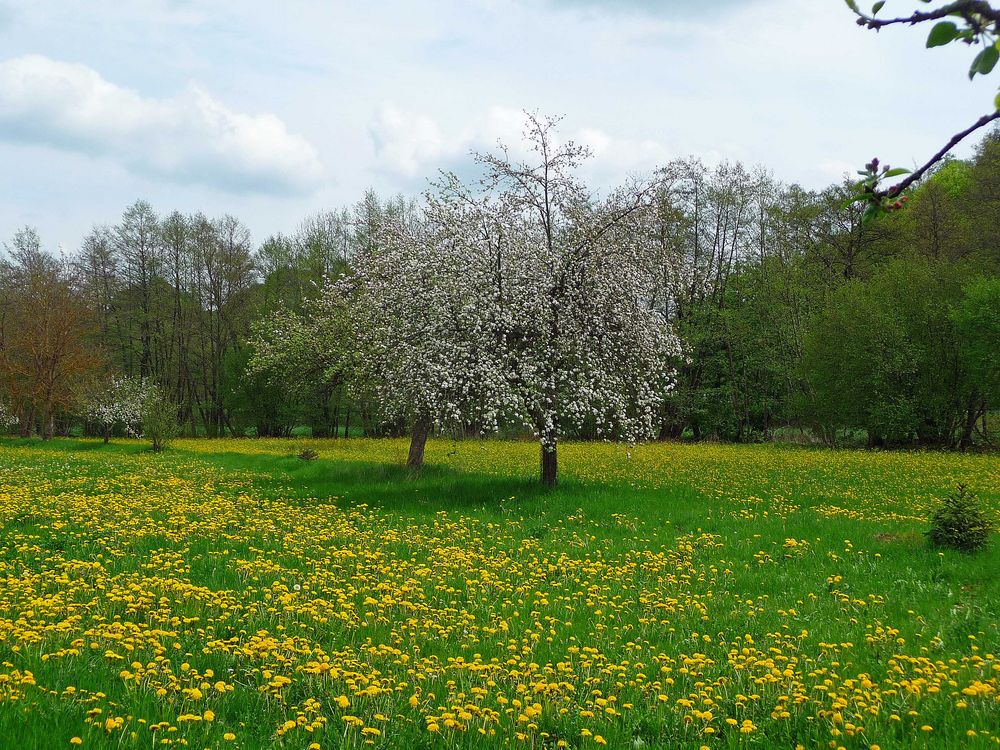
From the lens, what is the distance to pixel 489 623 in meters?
7.76

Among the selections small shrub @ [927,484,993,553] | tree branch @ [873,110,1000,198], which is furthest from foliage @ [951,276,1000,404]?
tree branch @ [873,110,1000,198]

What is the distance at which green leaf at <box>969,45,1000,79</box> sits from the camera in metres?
1.69

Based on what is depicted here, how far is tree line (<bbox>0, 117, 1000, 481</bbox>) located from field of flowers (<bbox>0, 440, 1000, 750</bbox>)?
417cm

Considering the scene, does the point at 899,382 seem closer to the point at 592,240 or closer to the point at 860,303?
the point at 860,303

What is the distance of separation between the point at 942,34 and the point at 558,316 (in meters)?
16.0

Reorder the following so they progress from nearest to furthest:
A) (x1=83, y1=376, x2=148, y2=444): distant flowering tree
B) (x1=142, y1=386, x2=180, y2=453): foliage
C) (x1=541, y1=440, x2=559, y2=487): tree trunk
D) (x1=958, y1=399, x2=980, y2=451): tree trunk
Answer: (x1=541, y1=440, x2=559, y2=487): tree trunk → (x1=958, y1=399, x2=980, y2=451): tree trunk → (x1=142, y1=386, x2=180, y2=453): foliage → (x1=83, y1=376, x2=148, y2=444): distant flowering tree

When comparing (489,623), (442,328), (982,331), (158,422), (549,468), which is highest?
(982,331)

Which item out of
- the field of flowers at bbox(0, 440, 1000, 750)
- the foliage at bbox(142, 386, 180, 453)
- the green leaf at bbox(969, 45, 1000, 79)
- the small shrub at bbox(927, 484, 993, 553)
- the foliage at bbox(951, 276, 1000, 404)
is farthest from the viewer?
the foliage at bbox(142, 386, 180, 453)

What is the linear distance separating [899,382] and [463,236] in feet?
97.5

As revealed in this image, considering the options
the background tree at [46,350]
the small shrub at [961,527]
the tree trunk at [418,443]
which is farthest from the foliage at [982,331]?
the background tree at [46,350]

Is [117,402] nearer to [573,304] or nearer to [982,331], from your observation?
[573,304]

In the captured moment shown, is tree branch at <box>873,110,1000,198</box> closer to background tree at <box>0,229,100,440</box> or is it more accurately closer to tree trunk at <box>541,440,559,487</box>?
tree trunk at <box>541,440,559,487</box>

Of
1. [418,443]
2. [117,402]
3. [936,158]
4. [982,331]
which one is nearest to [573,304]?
[418,443]

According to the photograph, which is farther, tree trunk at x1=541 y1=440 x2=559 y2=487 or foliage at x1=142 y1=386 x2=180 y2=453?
foliage at x1=142 y1=386 x2=180 y2=453
